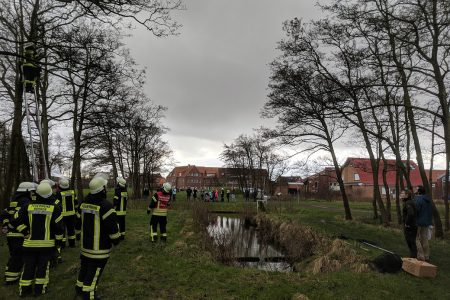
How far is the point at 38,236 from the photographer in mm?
6301

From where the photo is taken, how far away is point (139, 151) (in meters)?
36.0

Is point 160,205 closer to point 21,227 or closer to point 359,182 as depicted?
point 21,227

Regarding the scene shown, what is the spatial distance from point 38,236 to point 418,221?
29.5 ft

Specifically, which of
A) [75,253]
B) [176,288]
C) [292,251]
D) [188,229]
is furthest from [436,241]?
[75,253]

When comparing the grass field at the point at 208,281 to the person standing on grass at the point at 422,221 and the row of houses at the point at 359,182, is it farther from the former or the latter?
the row of houses at the point at 359,182

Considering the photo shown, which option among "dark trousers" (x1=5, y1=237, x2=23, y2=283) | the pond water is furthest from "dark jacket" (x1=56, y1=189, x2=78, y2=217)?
the pond water

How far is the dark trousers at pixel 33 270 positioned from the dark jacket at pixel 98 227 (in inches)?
45.6

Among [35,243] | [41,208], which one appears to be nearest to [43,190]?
[41,208]

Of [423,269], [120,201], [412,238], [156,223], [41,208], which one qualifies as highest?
[41,208]

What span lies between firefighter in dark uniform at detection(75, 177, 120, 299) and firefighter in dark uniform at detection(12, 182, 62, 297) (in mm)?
1065

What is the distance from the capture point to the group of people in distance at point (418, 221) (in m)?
9.32

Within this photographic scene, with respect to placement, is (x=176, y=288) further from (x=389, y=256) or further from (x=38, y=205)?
(x=389, y=256)

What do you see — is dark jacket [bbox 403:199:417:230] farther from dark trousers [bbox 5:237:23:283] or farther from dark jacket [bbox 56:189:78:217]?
dark trousers [bbox 5:237:23:283]

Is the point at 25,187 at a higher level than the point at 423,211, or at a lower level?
higher
